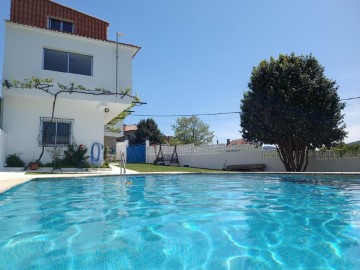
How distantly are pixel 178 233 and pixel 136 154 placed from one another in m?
22.5

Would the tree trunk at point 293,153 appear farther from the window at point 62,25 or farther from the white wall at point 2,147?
the white wall at point 2,147

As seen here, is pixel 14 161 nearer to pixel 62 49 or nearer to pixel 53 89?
pixel 53 89

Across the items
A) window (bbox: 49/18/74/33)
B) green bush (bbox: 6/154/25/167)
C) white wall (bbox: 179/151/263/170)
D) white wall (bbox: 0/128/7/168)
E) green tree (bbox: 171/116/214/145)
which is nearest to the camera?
white wall (bbox: 0/128/7/168)

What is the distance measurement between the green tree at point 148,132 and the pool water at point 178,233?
125 feet

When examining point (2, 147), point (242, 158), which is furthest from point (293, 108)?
point (2, 147)

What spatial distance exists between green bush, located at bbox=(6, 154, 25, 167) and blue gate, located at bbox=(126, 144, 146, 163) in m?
12.5

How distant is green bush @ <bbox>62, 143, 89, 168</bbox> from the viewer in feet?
43.9

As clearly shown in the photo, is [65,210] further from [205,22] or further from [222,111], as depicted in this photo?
[222,111]

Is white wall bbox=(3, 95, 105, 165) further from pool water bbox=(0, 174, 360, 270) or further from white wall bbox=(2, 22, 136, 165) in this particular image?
pool water bbox=(0, 174, 360, 270)

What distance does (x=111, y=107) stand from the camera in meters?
A: 15.4

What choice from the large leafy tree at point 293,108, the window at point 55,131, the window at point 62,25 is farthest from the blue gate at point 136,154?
the window at point 62,25

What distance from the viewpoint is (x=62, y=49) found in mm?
13898

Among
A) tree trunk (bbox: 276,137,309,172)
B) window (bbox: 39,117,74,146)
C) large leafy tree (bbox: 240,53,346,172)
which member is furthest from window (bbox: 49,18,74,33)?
tree trunk (bbox: 276,137,309,172)

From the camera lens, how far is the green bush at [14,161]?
12516mm
